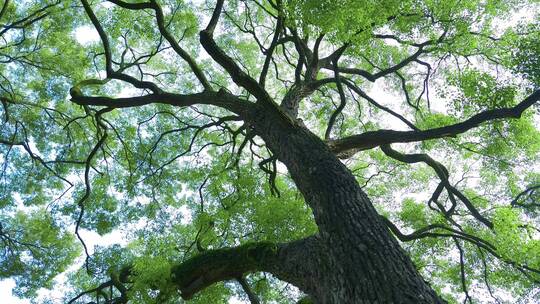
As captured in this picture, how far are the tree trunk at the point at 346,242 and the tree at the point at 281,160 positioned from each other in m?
0.01

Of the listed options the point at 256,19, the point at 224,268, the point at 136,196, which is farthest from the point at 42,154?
the point at 224,268

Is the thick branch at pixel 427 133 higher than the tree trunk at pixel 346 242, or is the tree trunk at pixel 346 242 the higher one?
the thick branch at pixel 427 133

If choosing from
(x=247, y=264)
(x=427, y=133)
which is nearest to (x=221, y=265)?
(x=247, y=264)

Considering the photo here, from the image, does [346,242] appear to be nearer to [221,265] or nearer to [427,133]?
[221,265]

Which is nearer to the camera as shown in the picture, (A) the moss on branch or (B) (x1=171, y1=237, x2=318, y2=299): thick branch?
(B) (x1=171, y1=237, x2=318, y2=299): thick branch

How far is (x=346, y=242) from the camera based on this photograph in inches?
140

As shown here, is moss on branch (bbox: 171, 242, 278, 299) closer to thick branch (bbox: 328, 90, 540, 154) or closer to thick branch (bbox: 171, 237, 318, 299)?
thick branch (bbox: 171, 237, 318, 299)

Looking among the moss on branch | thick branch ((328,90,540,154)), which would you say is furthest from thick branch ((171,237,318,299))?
thick branch ((328,90,540,154))

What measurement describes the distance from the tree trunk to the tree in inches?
0.6

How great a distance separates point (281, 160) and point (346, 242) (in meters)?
1.66

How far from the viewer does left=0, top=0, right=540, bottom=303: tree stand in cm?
450

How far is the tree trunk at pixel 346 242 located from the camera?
3.13 meters

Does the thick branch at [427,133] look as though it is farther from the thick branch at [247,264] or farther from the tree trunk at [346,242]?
the thick branch at [247,264]

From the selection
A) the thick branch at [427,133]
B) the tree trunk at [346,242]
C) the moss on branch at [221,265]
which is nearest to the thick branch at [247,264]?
the moss on branch at [221,265]
